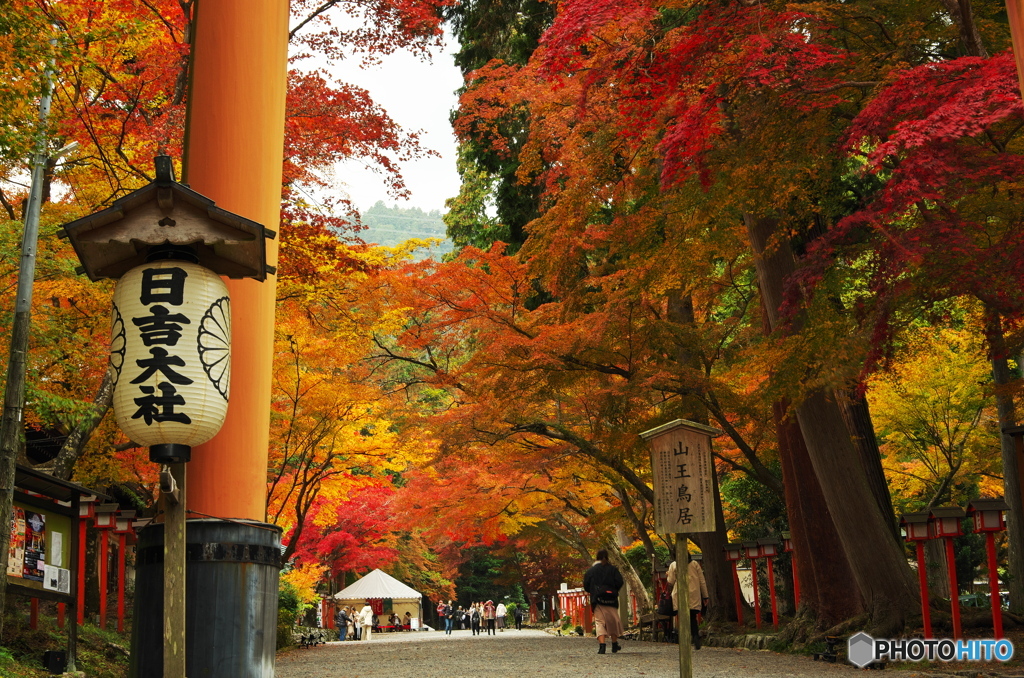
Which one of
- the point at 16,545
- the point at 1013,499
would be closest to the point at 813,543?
the point at 1013,499

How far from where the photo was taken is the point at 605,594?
13.4 m

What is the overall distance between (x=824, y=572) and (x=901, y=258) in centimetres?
620

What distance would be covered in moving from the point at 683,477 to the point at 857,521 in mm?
4440

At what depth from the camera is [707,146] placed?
967 centimetres

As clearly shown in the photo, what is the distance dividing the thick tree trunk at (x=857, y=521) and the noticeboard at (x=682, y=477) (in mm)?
3523

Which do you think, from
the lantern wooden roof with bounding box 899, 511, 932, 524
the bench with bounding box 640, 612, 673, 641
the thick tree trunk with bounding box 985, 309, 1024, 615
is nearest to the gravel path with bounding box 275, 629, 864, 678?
the lantern wooden roof with bounding box 899, 511, 932, 524

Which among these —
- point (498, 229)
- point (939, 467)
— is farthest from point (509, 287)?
point (939, 467)

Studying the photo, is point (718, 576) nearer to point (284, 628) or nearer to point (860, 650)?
point (860, 650)

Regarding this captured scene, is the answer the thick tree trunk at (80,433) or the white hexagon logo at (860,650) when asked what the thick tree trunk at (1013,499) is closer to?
the white hexagon logo at (860,650)

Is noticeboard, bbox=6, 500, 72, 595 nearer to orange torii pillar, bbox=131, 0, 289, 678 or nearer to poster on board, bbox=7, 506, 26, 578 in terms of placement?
poster on board, bbox=7, 506, 26, 578

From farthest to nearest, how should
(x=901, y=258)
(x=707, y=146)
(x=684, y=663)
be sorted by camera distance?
(x=707, y=146) → (x=901, y=258) → (x=684, y=663)

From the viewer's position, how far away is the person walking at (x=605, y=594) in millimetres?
13289

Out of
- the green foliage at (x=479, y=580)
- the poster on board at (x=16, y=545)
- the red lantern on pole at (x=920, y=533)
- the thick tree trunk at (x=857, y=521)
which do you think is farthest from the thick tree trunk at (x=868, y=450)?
the green foliage at (x=479, y=580)

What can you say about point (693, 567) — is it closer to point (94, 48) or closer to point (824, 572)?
point (824, 572)
